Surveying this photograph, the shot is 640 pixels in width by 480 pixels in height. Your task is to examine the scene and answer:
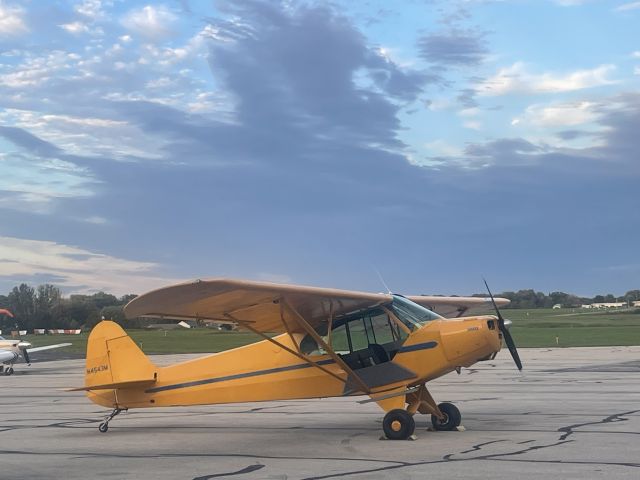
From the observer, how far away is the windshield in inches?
535

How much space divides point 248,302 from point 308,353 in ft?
5.58

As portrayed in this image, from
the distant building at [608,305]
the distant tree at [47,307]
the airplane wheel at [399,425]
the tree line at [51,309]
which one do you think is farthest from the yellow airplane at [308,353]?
the distant building at [608,305]

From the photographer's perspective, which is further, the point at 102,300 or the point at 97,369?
the point at 102,300

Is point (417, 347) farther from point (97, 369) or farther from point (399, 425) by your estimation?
point (97, 369)

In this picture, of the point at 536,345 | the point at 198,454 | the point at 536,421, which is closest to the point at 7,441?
the point at 198,454

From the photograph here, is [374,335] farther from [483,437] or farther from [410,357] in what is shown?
[483,437]

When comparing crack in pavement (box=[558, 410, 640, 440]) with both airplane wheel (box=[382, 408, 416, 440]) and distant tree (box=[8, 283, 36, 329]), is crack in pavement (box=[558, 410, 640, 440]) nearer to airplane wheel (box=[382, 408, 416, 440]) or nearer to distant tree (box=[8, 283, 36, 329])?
airplane wheel (box=[382, 408, 416, 440])

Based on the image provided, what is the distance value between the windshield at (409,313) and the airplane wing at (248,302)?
0.83ft

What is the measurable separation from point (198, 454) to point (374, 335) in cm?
355

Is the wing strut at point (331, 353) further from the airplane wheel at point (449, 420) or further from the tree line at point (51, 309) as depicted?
the tree line at point (51, 309)

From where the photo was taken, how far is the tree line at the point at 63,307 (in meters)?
86.0

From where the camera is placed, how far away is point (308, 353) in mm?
14109

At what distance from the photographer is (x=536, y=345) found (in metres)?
51.0

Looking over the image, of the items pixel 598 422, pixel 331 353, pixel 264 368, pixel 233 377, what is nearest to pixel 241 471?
pixel 331 353
